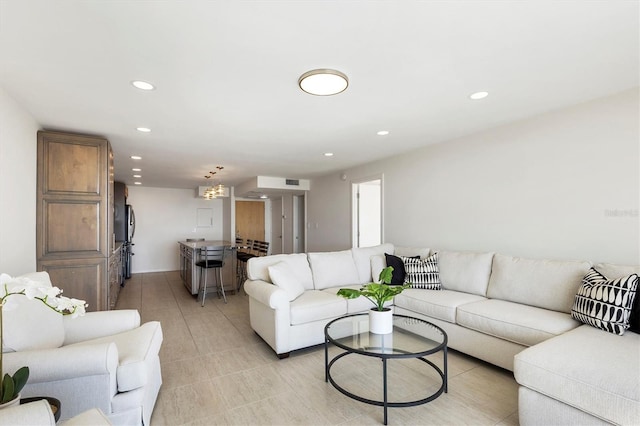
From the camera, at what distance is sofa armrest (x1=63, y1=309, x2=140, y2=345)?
2098mm

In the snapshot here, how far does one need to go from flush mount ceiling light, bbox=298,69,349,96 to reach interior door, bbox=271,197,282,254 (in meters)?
6.92

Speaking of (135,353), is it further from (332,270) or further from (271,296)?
(332,270)

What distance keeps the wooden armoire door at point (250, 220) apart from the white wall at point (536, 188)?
584 cm

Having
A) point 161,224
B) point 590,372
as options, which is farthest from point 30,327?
point 161,224

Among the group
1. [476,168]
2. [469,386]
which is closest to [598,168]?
[476,168]

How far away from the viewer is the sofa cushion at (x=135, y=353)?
170cm

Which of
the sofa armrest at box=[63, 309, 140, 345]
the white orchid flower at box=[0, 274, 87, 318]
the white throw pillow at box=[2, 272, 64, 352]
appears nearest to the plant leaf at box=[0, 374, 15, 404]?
the white orchid flower at box=[0, 274, 87, 318]

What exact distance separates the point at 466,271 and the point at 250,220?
7323mm

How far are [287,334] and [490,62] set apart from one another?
267 centimetres

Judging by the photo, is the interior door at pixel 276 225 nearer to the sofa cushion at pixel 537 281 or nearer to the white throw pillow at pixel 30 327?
the sofa cushion at pixel 537 281

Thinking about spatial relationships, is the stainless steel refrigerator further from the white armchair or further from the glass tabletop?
the glass tabletop

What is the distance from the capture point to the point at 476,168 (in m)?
3.62

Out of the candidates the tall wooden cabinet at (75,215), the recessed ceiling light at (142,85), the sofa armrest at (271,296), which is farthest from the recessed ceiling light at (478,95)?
the tall wooden cabinet at (75,215)

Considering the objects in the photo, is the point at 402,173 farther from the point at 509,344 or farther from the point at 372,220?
the point at 509,344
